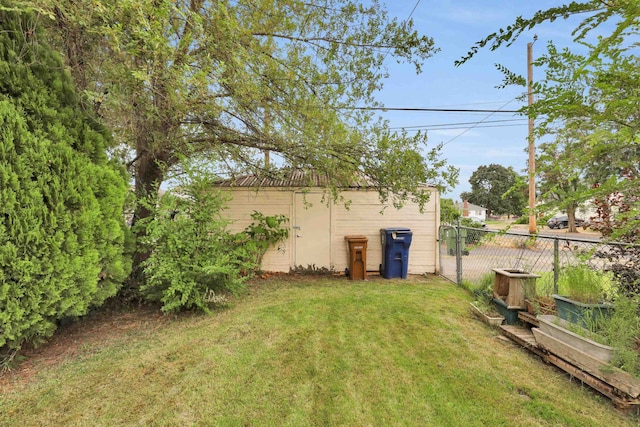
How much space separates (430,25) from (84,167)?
422 cm

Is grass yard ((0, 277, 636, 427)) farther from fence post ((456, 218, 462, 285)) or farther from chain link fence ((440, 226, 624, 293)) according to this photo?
fence post ((456, 218, 462, 285))

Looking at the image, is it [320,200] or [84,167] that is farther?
[320,200]

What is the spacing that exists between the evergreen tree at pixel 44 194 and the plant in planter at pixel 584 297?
441 cm

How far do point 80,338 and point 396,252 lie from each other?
5.30m

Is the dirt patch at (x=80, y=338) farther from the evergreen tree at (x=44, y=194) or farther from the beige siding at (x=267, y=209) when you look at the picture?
the beige siding at (x=267, y=209)

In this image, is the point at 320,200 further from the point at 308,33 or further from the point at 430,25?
the point at 430,25

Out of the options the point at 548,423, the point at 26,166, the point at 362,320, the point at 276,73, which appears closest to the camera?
the point at 548,423

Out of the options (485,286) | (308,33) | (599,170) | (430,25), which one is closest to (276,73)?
(308,33)

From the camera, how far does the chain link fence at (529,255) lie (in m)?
2.27

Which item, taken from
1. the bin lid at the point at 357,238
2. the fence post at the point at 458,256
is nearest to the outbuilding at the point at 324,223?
the bin lid at the point at 357,238

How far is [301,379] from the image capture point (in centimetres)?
228

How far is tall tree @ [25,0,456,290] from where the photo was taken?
231 cm

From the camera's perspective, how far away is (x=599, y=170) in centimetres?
136

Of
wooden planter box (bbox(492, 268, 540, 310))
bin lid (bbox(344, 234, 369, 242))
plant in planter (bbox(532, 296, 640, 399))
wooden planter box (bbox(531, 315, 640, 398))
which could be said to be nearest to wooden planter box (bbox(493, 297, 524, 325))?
wooden planter box (bbox(492, 268, 540, 310))
